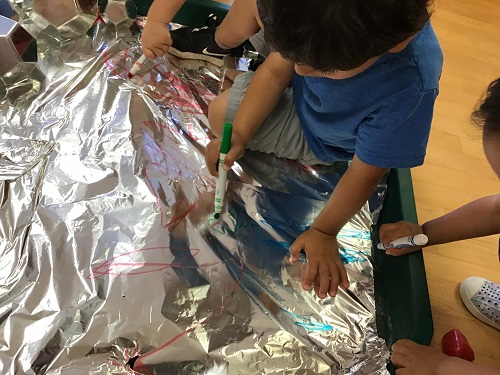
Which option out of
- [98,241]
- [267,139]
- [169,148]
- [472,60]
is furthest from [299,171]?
[472,60]

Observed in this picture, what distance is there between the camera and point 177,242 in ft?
2.05

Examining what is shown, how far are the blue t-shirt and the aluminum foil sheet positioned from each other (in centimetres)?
17

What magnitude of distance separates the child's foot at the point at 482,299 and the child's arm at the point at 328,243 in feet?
0.73

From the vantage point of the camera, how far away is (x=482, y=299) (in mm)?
708

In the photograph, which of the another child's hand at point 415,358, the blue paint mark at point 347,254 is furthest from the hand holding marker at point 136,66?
the another child's hand at point 415,358

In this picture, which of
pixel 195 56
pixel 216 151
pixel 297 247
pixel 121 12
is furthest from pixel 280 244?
pixel 121 12

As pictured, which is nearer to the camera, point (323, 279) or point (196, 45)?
point (323, 279)

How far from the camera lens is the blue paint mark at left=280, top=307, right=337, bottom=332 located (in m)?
0.61

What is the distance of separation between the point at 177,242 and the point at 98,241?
97 millimetres

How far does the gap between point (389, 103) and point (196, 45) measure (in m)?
0.42

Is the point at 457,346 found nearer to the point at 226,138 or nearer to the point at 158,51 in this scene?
the point at 226,138

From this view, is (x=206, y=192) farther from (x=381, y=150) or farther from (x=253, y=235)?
(x=381, y=150)

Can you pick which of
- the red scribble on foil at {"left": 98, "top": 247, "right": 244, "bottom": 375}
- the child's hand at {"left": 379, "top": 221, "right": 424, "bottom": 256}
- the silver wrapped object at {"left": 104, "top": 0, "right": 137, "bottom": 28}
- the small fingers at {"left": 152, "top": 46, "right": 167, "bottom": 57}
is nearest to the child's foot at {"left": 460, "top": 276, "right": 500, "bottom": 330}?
the child's hand at {"left": 379, "top": 221, "right": 424, "bottom": 256}

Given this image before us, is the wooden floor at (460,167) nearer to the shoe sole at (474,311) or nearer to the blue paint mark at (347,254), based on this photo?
the shoe sole at (474,311)
